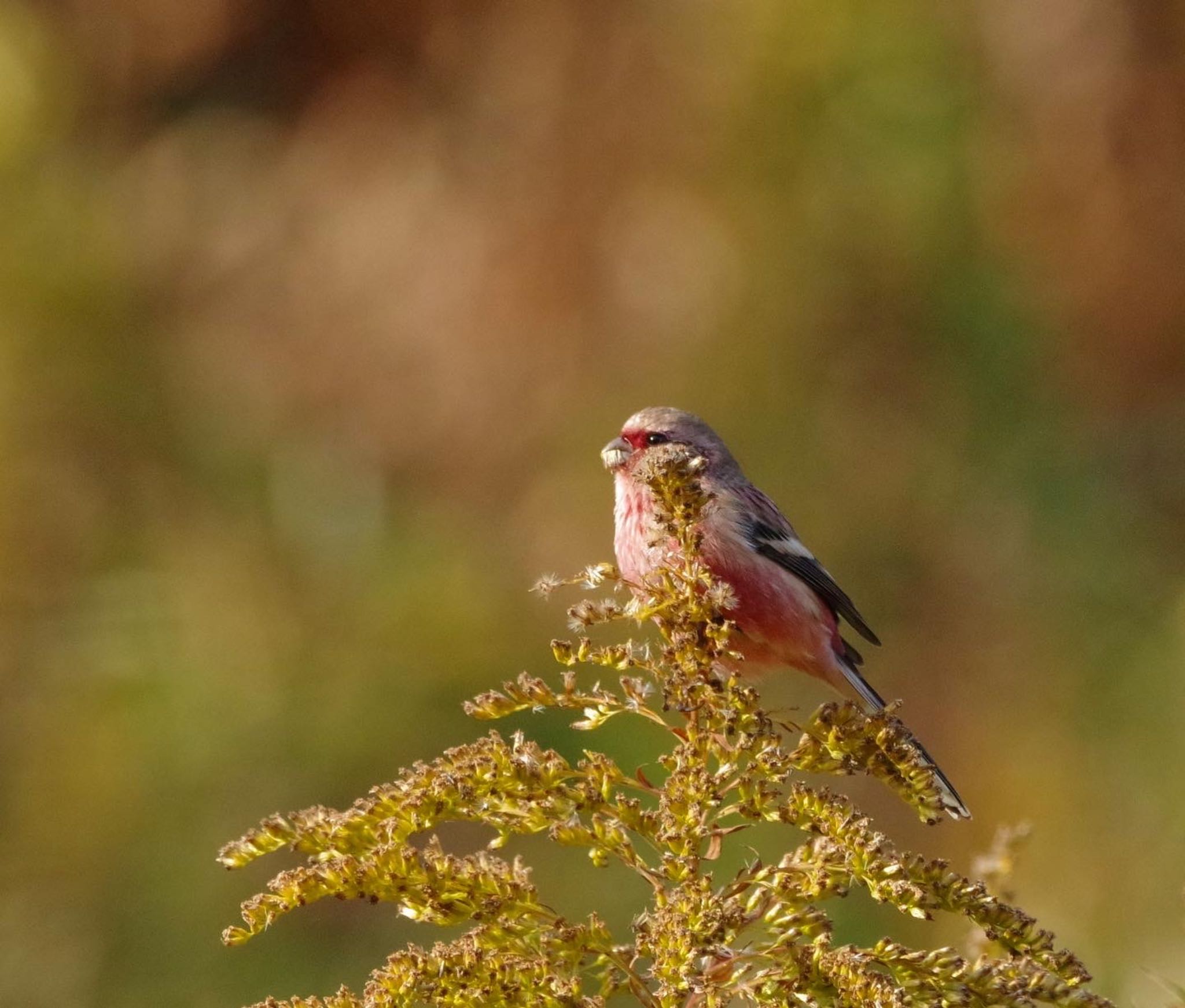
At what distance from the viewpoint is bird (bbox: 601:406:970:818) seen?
4059mm

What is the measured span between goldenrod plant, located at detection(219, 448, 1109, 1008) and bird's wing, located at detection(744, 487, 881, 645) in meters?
2.57

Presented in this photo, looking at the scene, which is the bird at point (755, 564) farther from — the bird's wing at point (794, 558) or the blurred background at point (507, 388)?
the blurred background at point (507, 388)

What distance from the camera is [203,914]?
22.8 feet

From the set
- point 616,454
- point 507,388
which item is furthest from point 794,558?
point 507,388

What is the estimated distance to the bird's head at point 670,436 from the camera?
4.60 meters

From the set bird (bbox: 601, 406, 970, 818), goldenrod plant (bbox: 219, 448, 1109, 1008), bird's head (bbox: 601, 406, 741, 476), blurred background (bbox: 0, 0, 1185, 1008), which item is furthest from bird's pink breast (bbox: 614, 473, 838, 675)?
blurred background (bbox: 0, 0, 1185, 1008)

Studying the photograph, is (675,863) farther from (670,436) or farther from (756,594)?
(670,436)

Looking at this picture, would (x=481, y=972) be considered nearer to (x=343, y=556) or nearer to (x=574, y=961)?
(x=574, y=961)

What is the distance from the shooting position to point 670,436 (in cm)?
473

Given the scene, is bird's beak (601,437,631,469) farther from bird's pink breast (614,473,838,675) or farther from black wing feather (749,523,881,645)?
black wing feather (749,523,881,645)

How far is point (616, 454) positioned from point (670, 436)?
18.6 inches

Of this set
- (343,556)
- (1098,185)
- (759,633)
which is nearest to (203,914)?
(343,556)

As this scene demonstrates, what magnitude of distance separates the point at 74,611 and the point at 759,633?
17.5 feet

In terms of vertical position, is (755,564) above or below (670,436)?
below
